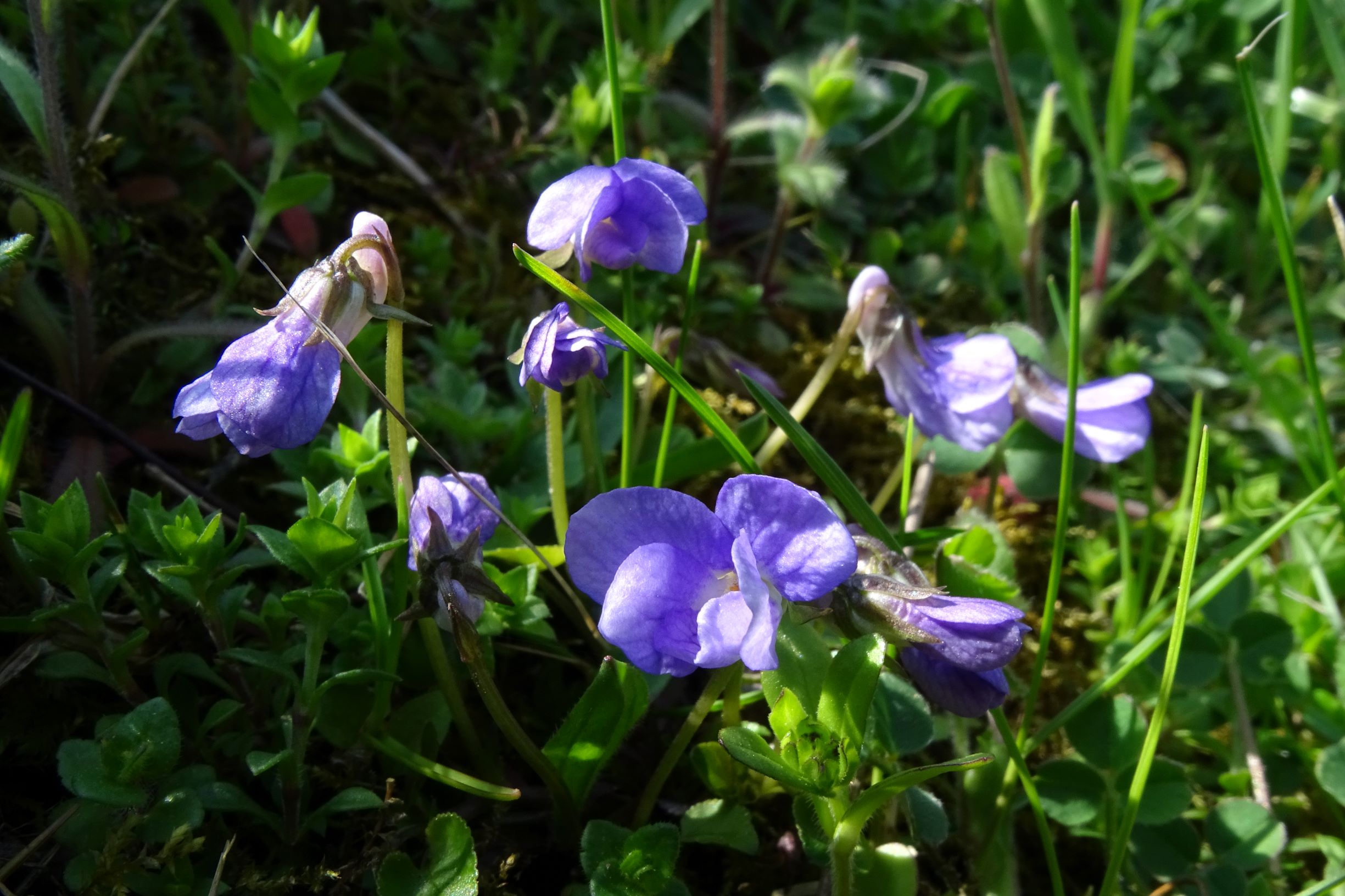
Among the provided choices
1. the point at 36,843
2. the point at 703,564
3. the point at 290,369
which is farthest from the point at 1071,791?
the point at 36,843

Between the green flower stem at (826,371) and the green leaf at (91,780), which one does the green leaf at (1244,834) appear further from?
the green leaf at (91,780)

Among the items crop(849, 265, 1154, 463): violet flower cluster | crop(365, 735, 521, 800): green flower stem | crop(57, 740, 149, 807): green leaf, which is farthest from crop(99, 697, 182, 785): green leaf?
crop(849, 265, 1154, 463): violet flower cluster

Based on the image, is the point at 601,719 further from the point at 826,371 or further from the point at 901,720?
the point at 826,371

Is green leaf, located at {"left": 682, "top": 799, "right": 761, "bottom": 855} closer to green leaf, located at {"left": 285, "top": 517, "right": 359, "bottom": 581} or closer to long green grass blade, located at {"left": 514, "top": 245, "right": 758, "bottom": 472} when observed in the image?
long green grass blade, located at {"left": 514, "top": 245, "right": 758, "bottom": 472}

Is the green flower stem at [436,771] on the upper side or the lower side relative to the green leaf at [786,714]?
lower

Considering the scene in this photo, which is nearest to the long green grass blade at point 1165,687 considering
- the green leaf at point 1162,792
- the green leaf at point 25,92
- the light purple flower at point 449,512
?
the green leaf at point 1162,792

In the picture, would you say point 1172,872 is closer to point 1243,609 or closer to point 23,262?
point 1243,609

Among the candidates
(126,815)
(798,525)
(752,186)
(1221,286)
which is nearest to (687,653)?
(798,525)
